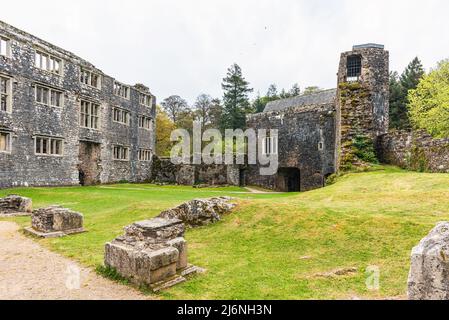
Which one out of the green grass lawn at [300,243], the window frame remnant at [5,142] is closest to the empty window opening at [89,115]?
the window frame remnant at [5,142]

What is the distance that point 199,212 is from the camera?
10258 mm

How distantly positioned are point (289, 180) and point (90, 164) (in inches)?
759

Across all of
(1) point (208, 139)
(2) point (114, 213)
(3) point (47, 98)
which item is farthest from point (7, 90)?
(1) point (208, 139)

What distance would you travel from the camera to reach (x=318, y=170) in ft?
100

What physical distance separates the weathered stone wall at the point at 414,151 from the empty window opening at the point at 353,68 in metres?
5.58

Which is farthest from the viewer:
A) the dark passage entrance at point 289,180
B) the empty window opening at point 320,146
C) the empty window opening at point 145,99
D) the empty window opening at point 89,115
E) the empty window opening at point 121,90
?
the empty window opening at point 145,99

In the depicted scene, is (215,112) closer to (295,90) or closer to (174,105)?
(174,105)

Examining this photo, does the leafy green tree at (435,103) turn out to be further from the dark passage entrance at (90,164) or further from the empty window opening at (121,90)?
the dark passage entrance at (90,164)

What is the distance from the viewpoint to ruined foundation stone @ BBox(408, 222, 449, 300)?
4.09 metres

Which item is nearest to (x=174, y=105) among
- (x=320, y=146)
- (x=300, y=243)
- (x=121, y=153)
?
(x=121, y=153)

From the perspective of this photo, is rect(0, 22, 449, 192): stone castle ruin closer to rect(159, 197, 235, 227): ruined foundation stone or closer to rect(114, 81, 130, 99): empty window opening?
rect(114, 81, 130, 99): empty window opening

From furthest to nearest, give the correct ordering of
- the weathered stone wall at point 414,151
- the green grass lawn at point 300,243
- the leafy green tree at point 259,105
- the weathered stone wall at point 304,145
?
1. the leafy green tree at point 259,105
2. the weathered stone wall at point 304,145
3. the weathered stone wall at point 414,151
4. the green grass lawn at point 300,243

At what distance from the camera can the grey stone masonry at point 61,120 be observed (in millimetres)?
21547
